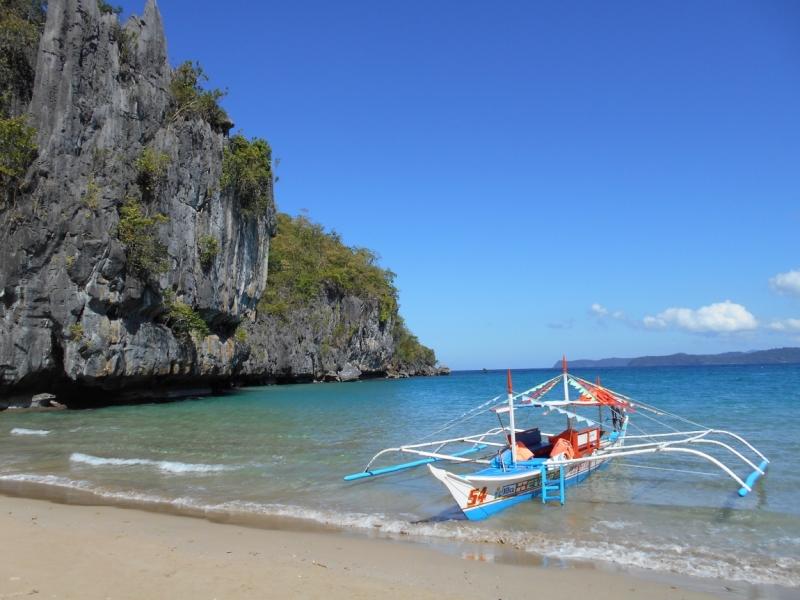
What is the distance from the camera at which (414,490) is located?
359 inches

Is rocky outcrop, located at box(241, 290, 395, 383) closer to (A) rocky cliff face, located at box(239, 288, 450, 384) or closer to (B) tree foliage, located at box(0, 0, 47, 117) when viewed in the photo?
(A) rocky cliff face, located at box(239, 288, 450, 384)

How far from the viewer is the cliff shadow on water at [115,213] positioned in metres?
21.7

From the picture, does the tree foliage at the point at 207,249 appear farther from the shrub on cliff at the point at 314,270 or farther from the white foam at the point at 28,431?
the shrub on cliff at the point at 314,270

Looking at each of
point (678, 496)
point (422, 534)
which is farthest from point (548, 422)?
point (422, 534)

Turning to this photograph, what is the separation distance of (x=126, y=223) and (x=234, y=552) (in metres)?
21.2

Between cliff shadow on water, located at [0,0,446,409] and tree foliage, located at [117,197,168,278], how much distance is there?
0.23 ft

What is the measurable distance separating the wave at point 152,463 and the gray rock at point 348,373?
41532mm

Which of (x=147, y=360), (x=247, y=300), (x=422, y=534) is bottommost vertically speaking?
(x=422, y=534)

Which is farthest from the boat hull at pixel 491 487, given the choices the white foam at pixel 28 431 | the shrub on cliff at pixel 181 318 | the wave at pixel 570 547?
the shrub on cliff at pixel 181 318

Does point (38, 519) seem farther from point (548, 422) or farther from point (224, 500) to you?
point (548, 422)

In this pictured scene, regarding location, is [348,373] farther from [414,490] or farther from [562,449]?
[414,490]

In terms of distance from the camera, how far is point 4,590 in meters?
4.48

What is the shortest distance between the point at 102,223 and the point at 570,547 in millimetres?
22681

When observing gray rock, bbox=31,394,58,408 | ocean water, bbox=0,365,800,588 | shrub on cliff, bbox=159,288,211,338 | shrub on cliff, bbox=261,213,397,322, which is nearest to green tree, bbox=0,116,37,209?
shrub on cliff, bbox=159,288,211,338
